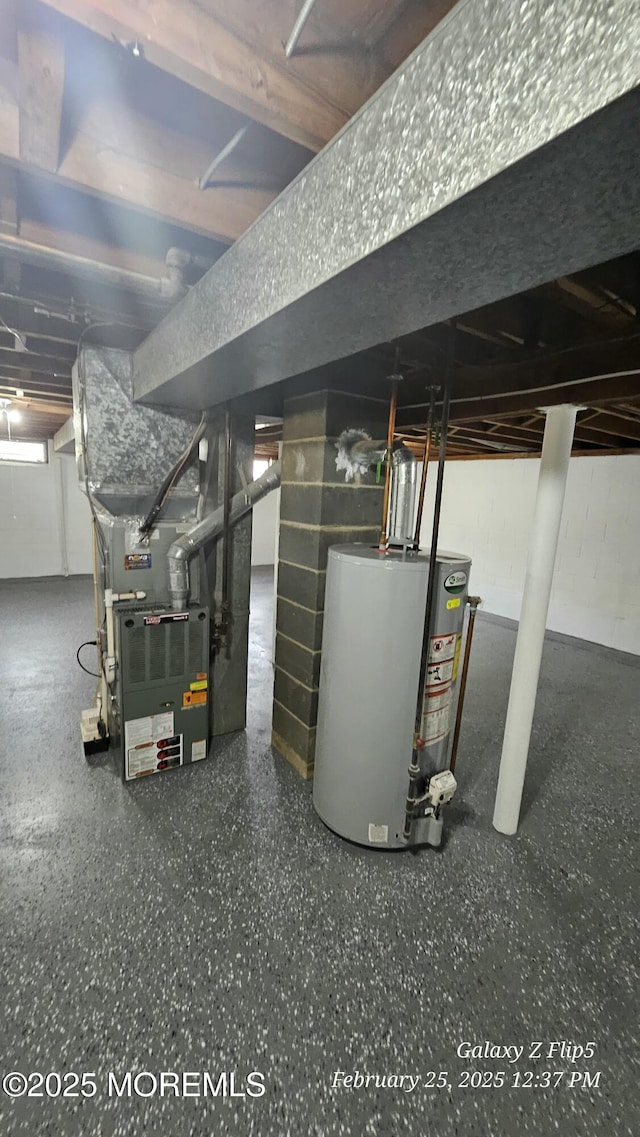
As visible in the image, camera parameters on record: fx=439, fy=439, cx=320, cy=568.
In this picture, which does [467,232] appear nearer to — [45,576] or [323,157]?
[323,157]

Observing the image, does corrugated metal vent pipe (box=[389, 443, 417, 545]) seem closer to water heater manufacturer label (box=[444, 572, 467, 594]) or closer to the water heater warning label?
water heater manufacturer label (box=[444, 572, 467, 594])

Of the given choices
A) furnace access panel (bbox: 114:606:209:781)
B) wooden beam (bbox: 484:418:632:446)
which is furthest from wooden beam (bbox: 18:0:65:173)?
wooden beam (bbox: 484:418:632:446)

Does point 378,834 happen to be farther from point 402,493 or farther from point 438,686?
point 402,493

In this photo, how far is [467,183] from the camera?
52cm

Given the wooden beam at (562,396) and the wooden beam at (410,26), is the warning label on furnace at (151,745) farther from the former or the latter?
the wooden beam at (410,26)

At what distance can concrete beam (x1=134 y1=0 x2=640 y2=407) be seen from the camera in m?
0.42

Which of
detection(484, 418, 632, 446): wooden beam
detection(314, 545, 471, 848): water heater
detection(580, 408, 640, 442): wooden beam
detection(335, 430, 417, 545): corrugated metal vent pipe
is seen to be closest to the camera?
detection(314, 545, 471, 848): water heater

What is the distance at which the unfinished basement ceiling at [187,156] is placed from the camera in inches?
27.1

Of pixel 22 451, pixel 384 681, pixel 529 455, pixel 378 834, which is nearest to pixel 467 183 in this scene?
pixel 384 681

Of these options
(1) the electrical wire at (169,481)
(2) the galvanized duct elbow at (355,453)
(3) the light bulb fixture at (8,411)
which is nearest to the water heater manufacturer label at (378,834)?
(2) the galvanized duct elbow at (355,453)

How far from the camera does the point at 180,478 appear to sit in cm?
233

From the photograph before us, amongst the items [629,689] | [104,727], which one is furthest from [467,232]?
[629,689]

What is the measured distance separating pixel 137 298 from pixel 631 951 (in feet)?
9.63

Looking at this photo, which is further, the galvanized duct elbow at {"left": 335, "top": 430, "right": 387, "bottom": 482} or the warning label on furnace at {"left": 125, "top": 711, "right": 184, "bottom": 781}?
the warning label on furnace at {"left": 125, "top": 711, "right": 184, "bottom": 781}
